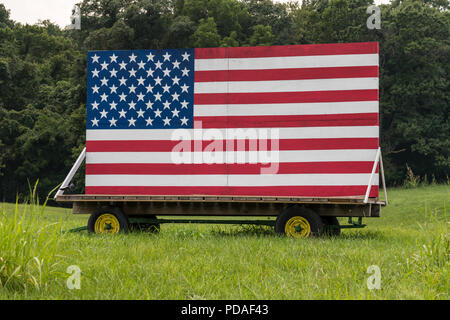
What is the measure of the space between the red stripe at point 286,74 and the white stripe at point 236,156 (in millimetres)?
1404

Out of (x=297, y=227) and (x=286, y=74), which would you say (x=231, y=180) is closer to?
(x=297, y=227)

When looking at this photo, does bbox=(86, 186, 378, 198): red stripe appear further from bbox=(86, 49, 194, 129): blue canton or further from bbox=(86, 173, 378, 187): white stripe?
bbox=(86, 49, 194, 129): blue canton

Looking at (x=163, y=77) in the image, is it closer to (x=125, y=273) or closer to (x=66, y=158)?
(x=125, y=273)

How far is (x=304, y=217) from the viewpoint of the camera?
30.4ft

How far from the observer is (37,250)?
5.23 meters

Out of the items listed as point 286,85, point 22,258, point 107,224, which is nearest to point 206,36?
point 286,85

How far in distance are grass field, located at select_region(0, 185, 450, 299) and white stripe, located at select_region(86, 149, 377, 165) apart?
1.83 meters

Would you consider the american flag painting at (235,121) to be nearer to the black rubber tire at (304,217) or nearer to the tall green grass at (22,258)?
the black rubber tire at (304,217)

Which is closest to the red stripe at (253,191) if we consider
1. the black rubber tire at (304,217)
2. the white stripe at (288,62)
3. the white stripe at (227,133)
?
the black rubber tire at (304,217)

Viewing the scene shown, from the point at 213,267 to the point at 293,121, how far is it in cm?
431

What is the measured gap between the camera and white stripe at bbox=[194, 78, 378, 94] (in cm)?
967

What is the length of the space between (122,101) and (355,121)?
4.55 m

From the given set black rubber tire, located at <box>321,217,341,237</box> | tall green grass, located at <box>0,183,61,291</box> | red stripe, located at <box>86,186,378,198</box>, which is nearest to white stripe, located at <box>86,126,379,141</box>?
red stripe, located at <box>86,186,378,198</box>

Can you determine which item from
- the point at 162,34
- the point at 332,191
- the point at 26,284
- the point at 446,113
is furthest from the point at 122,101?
the point at 446,113
